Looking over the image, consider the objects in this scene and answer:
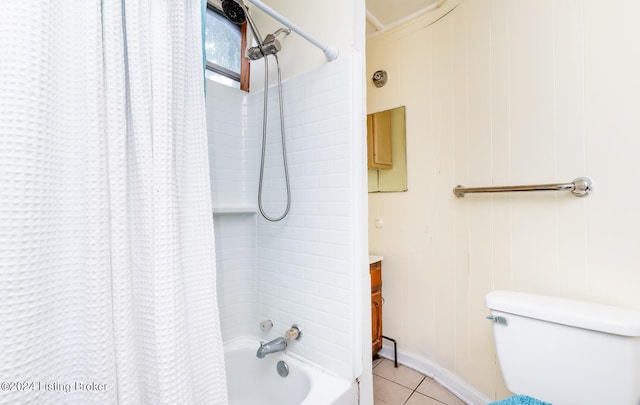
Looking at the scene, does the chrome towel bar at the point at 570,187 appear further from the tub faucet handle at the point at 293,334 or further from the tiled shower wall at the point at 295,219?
the tub faucet handle at the point at 293,334

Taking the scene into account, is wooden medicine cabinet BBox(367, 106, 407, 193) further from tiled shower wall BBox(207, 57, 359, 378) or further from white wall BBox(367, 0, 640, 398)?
tiled shower wall BBox(207, 57, 359, 378)

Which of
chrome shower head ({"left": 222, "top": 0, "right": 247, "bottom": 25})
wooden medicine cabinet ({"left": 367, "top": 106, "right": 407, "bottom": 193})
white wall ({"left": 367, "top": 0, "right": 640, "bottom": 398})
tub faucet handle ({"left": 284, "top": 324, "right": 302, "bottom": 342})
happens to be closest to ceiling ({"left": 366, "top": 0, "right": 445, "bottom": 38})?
white wall ({"left": 367, "top": 0, "right": 640, "bottom": 398})

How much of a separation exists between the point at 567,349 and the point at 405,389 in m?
0.98

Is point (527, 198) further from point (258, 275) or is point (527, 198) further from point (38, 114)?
point (38, 114)

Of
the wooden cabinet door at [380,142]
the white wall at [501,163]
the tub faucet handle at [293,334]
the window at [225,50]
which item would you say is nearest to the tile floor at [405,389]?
the white wall at [501,163]

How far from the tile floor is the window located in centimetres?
192

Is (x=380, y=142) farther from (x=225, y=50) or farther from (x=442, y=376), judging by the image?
(x=442, y=376)

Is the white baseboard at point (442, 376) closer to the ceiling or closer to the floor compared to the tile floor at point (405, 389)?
closer to the ceiling

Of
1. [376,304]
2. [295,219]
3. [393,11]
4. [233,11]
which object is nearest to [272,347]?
[295,219]

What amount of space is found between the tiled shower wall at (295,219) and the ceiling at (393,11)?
96 centimetres

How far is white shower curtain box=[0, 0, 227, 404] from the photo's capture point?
517mm

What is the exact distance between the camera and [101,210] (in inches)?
24.1

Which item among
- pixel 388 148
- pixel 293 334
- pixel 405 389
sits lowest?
pixel 405 389

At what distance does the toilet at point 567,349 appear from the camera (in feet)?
2.87
